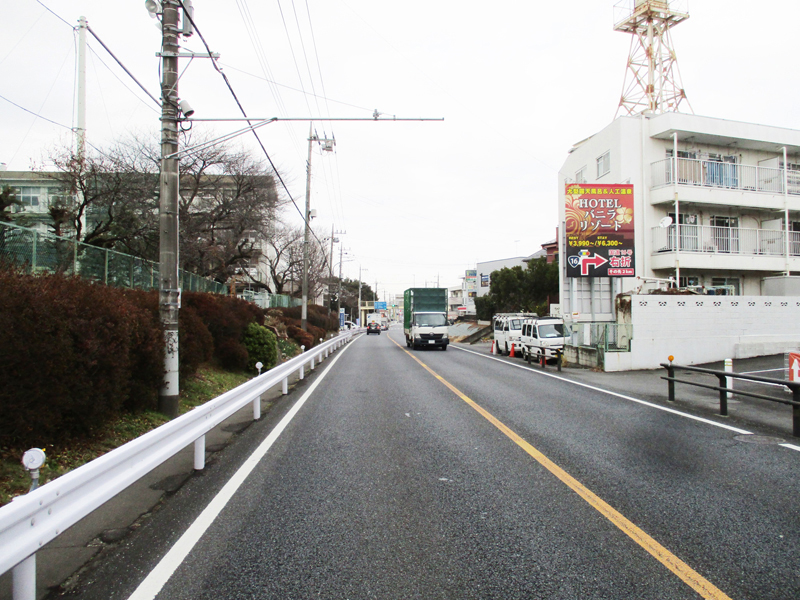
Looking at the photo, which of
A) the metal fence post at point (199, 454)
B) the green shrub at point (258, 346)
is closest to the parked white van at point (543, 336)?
the green shrub at point (258, 346)

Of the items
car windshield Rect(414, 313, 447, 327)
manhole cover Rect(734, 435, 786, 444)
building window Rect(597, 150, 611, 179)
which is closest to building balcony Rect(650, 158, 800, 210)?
building window Rect(597, 150, 611, 179)

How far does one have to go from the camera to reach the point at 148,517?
4531 millimetres

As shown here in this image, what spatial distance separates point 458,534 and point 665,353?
54.7ft

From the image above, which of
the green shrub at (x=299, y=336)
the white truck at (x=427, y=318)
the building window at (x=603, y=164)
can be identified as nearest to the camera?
the building window at (x=603, y=164)

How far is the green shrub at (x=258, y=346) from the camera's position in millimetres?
15984

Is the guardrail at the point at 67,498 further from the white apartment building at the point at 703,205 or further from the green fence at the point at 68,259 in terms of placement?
the white apartment building at the point at 703,205

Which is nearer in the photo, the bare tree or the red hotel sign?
the red hotel sign

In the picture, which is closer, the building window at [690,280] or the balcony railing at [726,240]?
the balcony railing at [726,240]

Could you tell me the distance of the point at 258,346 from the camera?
16188 millimetres

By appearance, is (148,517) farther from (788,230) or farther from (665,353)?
(788,230)

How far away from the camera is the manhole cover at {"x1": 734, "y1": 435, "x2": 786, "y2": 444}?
7199 millimetres

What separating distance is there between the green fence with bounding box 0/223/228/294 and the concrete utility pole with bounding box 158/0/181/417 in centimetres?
156

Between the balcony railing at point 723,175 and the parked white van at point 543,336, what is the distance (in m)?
Result: 9.04

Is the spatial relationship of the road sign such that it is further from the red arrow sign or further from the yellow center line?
the red arrow sign
